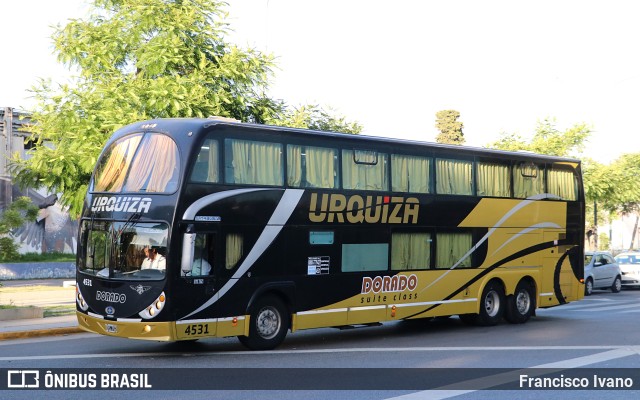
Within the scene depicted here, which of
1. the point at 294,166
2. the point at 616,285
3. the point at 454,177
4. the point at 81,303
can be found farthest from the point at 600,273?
the point at 81,303

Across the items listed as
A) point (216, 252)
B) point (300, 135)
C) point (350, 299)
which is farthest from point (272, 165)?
point (350, 299)

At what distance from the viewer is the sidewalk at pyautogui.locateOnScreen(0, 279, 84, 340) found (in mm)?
16630

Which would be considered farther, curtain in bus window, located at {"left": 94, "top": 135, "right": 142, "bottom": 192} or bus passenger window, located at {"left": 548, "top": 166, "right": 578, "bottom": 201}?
bus passenger window, located at {"left": 548, "top": 166, "right": 578, "bottom": 201}

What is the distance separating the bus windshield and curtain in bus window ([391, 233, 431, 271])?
5633mm

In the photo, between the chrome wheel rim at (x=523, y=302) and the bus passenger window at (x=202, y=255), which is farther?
the chrome wheel rim at (x=523, y=302)

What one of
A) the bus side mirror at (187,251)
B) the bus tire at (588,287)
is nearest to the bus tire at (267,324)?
the bus side mirror at (187,251)

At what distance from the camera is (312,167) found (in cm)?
1582

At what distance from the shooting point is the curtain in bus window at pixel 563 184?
21.7 metres

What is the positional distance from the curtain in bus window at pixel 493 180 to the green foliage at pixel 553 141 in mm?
22631

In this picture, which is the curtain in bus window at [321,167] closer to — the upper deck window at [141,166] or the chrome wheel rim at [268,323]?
the chrome wheel rim at [268,323]

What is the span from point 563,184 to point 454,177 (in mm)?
4632

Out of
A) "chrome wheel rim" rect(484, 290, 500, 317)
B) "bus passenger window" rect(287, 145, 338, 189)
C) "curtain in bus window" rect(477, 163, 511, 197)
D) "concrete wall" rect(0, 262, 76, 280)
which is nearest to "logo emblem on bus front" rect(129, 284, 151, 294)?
"bus passenger window" rect(287, 145, 338, 189)

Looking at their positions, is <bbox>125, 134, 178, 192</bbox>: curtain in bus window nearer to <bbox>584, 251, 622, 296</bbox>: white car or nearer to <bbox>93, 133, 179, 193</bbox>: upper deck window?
<bbox>93, 133, 179, 193</bbox>: upper deck window

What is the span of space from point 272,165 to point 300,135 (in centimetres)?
92
